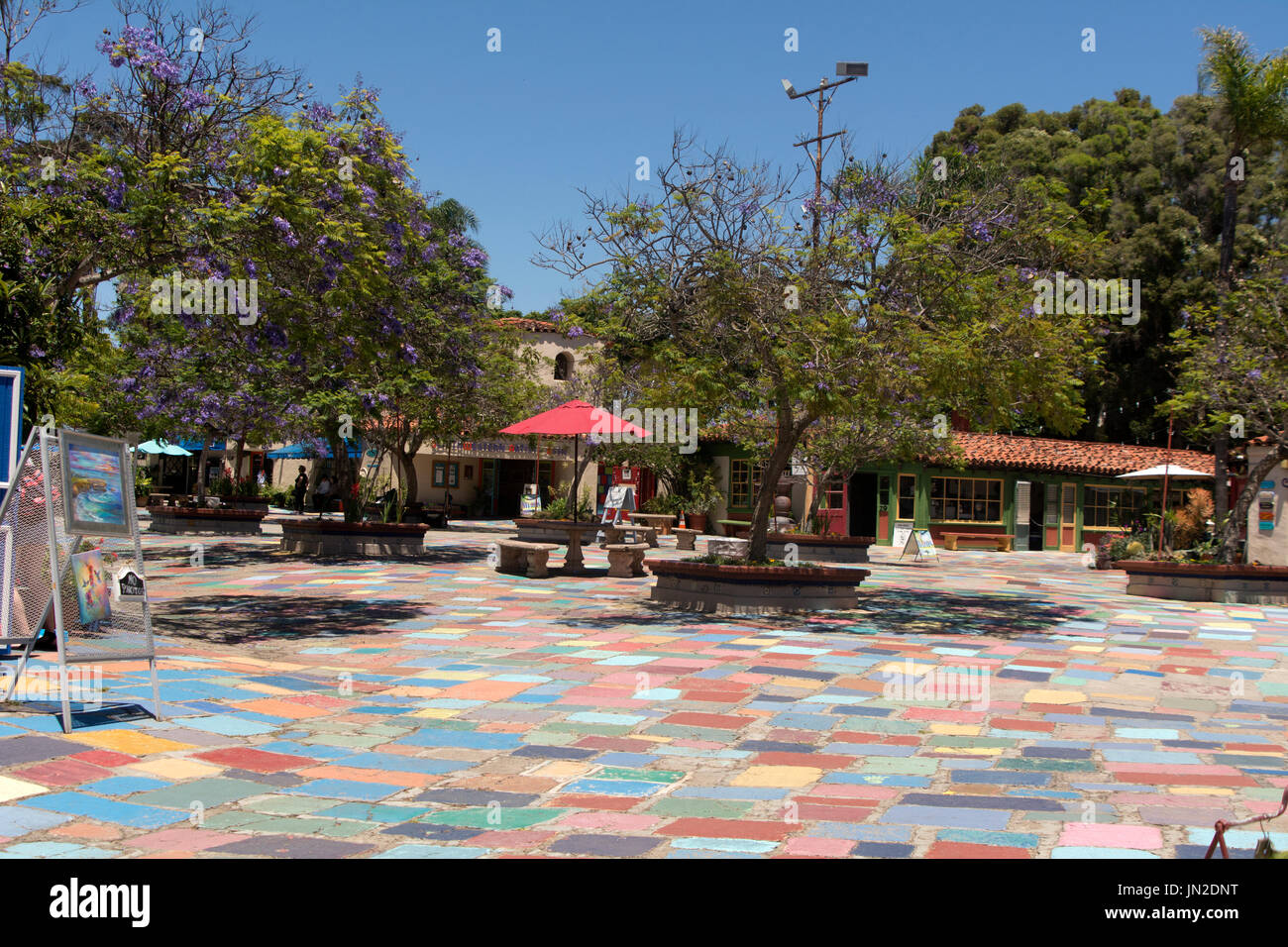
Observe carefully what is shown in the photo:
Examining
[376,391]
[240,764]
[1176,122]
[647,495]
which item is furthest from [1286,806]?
[1176,122]

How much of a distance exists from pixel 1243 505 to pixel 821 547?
814 centimetres

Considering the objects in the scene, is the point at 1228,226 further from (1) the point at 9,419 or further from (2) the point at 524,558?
(1) the point at 9,419

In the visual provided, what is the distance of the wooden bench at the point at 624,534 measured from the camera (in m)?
18.5

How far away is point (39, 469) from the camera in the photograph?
6.32 metres

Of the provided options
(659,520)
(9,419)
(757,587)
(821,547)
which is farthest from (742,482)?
(9,419)

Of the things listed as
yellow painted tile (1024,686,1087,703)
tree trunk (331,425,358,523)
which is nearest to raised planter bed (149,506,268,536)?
tree trunk (331,425,358,523)

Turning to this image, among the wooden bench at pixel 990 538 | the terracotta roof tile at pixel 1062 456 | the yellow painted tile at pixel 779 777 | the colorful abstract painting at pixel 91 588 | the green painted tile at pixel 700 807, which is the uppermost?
the terracotta roof tile at pixel 1062 456

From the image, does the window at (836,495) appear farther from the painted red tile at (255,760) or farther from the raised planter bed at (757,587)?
the painted red tile at (255,760)

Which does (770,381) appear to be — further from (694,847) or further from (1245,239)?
(1245,239)

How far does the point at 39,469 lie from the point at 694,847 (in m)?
4.91

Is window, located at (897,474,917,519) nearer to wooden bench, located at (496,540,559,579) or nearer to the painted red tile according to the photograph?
wooden bench, located at (496,540,559,579)

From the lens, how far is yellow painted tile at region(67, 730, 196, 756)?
212 inches

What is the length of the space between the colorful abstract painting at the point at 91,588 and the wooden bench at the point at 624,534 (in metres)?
12.2

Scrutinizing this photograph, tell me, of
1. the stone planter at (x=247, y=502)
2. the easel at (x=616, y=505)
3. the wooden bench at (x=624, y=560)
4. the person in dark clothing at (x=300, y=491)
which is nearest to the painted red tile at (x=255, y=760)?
the wooden bench at (x=624, y=560)
